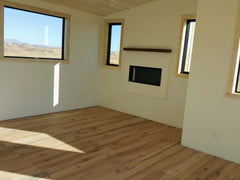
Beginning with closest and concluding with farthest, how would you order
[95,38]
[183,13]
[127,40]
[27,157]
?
1. [27,157]
2. [183,13]
3. [127,40]
4. [95,38]

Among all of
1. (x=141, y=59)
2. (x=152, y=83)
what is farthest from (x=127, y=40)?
(x=152, y=83)

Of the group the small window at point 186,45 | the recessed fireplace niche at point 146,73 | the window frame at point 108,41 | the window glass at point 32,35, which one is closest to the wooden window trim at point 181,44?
the small window at point 186,45

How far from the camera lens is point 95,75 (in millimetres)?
5590

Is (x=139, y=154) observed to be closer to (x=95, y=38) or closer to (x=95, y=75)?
(x=95, y=75)

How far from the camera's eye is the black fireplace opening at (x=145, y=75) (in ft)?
15.1

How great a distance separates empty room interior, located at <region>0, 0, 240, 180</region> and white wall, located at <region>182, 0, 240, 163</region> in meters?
0.01

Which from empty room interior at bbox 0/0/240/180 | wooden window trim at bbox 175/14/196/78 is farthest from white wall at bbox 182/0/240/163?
wooden window trim at bbox 175/14/196/78

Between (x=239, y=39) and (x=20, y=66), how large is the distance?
12.4 feet

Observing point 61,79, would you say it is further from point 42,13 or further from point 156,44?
point 156,44

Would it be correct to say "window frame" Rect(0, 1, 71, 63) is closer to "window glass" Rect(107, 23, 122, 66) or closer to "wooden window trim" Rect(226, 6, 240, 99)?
"window glass" Rect(107, 23, 122, 66)

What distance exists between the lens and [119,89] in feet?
17.5

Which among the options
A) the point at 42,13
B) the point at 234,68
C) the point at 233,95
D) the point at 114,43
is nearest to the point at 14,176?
the point at 233,95

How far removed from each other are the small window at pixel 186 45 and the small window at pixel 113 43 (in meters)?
1.58

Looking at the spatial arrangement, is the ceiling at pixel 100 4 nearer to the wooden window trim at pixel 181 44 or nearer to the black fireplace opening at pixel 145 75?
the wooden window trim at pixel 181 44
